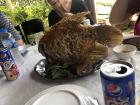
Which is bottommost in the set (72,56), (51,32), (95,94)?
(95,94)

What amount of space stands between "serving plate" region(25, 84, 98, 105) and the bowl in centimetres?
24

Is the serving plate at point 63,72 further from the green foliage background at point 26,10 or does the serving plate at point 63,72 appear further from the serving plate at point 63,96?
the green foliage background at point 26,10

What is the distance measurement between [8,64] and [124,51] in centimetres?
50

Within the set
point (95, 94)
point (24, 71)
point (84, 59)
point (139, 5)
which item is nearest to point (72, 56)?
point (84, 59)

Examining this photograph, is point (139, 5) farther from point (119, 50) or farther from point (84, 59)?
point (84, 59)

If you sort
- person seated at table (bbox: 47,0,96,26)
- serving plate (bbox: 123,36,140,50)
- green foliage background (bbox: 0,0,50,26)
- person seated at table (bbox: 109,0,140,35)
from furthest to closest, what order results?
A: green foliage background (bbox: 0,0,50,26), person seated at table (bbox: 47,0,96,26), person seated at table (bbox: 109,0,140,35), serving plate (bbox: 123,36,140,50)

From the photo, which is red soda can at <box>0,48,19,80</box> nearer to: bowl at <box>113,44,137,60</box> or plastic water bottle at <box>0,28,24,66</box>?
plastic water bottle at <box>0,28,24,66</box>

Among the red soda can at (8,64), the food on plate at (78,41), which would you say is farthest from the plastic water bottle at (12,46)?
the food on plate at (78,41)

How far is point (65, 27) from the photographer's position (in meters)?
0.92

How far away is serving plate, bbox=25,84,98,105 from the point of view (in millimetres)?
785

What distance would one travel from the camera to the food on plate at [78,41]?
92 centimetres

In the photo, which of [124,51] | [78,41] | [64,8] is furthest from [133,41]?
[64,8]

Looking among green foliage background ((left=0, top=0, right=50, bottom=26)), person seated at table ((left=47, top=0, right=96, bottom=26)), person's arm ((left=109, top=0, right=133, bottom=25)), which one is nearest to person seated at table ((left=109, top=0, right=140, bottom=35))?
person's arm ((left=109, top=0, right=133, bottom=25))

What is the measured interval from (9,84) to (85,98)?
40 cm
